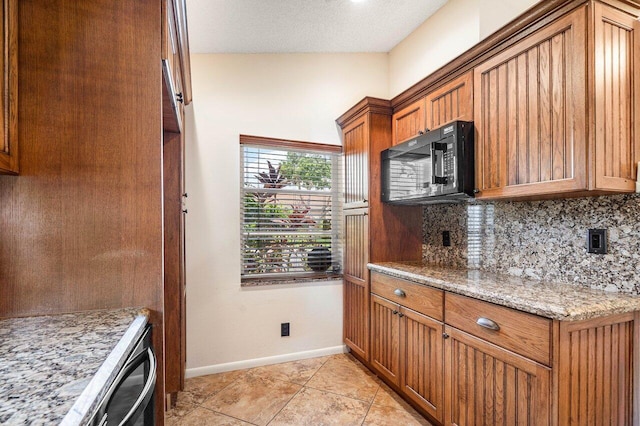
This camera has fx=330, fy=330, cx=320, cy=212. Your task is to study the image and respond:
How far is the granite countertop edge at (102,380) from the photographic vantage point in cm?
55

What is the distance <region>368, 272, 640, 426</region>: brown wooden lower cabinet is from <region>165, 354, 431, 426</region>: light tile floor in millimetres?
322

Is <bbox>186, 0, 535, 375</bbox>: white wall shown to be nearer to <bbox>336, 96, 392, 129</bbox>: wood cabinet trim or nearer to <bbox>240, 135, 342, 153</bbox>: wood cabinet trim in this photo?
<bbox>240, 135, 342, 153</bbox>: wood cabinet trim

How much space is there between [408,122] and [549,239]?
49.1 inches

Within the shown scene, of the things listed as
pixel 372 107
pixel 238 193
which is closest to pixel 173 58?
pixel 238 193

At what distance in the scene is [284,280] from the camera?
2889mm

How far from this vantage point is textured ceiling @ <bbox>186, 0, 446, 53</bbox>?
2.21m

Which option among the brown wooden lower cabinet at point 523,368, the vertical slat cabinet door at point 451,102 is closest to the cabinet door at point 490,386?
the brown wooden lower cabinet at point 523,368

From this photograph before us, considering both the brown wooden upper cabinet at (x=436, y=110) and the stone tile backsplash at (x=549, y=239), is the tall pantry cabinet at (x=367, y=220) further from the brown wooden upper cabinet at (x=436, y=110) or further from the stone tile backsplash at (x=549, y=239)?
the stone tile backsplash at (x=549, y=239)

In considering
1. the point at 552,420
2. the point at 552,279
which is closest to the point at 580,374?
the point at 552,420

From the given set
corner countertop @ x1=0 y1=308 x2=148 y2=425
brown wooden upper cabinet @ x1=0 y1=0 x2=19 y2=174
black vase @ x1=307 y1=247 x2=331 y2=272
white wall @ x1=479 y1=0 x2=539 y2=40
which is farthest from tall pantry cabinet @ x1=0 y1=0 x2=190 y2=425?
white wall @ x1=479 y1=0 x2=539 y2=40

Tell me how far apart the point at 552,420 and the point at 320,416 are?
1.31m

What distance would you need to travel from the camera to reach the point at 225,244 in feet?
8.93

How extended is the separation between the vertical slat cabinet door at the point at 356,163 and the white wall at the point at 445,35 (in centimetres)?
65

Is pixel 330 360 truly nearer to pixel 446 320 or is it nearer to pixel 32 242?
pixel 446 320
